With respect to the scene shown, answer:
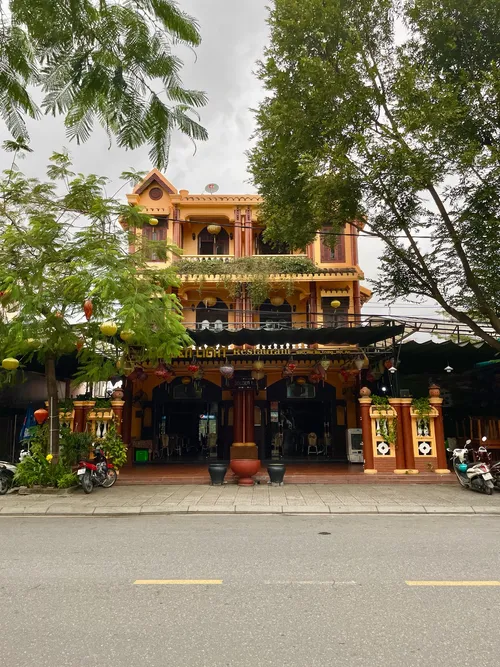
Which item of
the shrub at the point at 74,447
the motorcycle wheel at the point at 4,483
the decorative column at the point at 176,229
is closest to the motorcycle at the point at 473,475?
the shrub at the point at 74,447

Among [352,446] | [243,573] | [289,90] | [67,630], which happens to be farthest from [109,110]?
[352,446]

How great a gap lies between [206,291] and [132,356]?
7959mm

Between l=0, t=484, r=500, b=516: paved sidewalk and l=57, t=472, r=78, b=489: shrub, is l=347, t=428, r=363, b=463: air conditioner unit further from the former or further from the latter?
l=57, t=472, r=78, b=489: shrub

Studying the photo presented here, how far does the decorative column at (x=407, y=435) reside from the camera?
43.1ft

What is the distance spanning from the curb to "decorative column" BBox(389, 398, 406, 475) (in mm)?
3568

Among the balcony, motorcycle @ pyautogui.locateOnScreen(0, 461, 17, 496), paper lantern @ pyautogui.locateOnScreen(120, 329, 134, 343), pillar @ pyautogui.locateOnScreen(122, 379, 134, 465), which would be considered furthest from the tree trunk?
the balcony

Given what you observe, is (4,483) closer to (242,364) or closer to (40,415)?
(40,415)

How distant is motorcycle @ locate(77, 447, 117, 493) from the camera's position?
1107 cm

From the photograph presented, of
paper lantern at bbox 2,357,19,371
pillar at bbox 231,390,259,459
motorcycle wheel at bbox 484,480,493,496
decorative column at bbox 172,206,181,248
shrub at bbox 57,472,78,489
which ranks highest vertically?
decorative column at bbox 172,206,181,248

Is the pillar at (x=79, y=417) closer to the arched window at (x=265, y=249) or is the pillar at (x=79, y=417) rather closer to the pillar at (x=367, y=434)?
the pillar at (x=367, y=434)

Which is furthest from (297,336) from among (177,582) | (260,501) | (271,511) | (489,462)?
(177,582)

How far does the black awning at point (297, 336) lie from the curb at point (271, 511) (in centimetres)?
520

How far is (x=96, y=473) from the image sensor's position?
11664 millimetres

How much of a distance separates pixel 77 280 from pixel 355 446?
11.3 m
